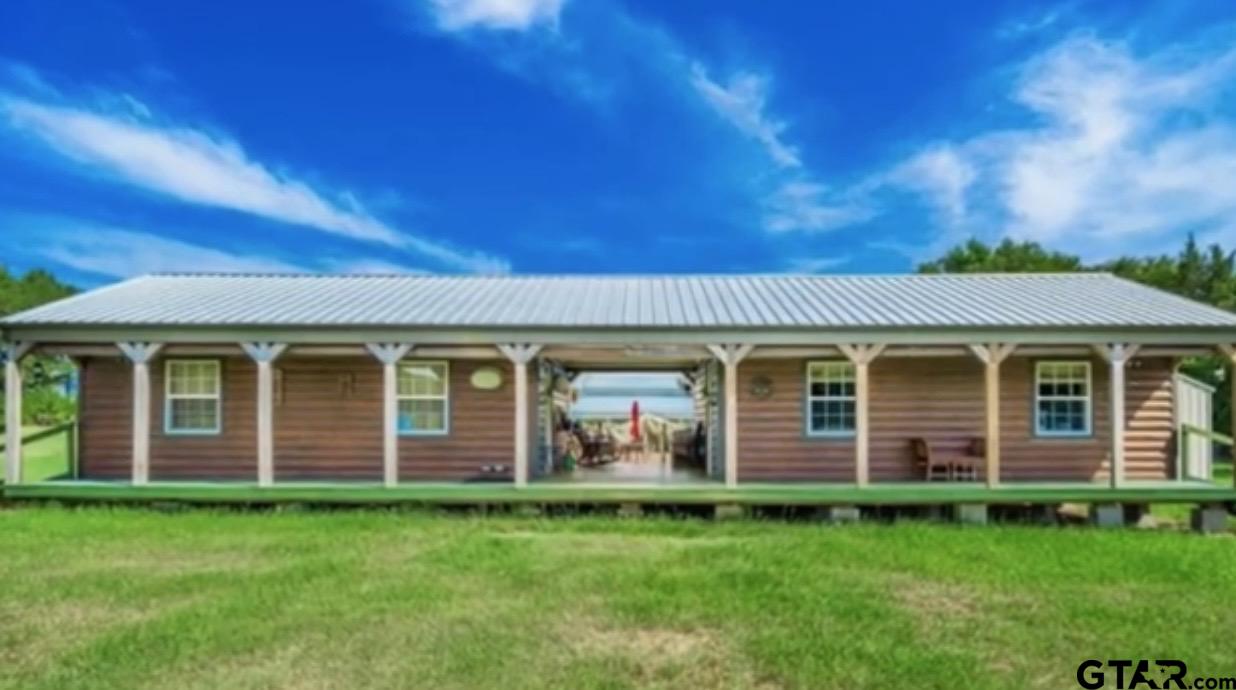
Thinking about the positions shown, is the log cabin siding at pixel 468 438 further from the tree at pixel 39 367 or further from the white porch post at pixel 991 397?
the tree at pixel 39 367

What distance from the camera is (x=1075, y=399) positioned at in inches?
585

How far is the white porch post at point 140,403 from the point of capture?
13477 mm

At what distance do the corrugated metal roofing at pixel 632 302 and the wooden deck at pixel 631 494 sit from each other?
2357 mm

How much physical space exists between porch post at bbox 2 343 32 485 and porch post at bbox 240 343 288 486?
3215mm

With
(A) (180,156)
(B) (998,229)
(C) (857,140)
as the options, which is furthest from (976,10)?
(B) (998,229)

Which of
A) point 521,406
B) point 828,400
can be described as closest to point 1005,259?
point 828,400

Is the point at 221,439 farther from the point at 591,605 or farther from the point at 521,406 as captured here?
the point at 591,605

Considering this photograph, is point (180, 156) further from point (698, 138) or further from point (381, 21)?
point (698, 138)

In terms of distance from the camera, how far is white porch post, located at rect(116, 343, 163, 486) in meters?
13.5

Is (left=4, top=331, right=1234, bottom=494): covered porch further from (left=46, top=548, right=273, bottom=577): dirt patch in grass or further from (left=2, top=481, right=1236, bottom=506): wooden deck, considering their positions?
(left=46, top=548, right=273, bottom=577): dirt patch in grass

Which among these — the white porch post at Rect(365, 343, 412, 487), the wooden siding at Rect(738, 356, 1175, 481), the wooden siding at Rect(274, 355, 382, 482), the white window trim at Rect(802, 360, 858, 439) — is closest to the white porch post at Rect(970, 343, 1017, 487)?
the wooden siding at Rect(738, 356, 1175, 481)

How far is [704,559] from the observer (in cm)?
988

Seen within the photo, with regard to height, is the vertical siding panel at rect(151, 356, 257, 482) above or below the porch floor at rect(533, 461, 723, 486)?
above

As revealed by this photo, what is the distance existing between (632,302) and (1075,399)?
7.39 meters
